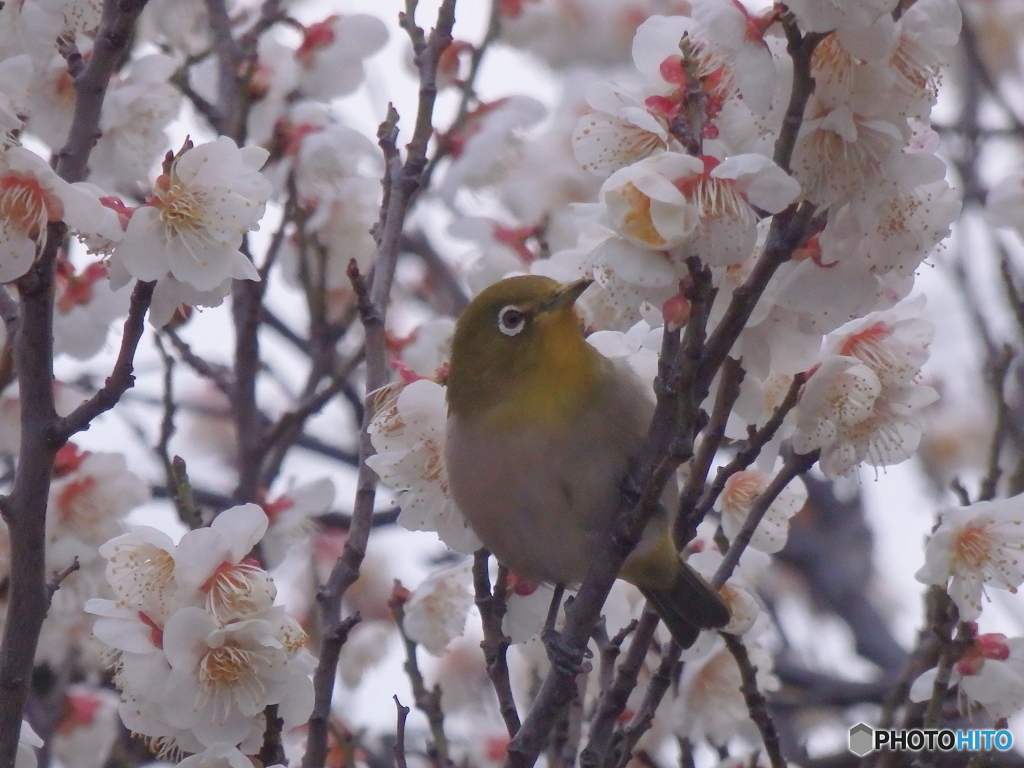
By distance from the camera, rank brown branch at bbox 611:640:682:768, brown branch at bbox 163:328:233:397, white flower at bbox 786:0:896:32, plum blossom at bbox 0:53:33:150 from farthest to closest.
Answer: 1. brown branch at bbox 163:328:233:397
2. brown branch at bbox 611:640:682:768
3. plum blossom at bbox 0:53:33:150
4. white flower at bbox 786:0:896:32

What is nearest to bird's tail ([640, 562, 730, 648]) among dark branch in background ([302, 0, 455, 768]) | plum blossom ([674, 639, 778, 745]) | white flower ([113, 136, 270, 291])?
plum blossom ([674, 639, 778, 745])

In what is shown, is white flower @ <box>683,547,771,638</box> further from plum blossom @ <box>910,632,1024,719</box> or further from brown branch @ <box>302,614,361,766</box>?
brown branch @ <box>302,614,361,766</box>

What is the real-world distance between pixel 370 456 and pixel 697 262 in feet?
3.64

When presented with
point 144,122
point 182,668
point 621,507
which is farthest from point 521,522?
point 144,122

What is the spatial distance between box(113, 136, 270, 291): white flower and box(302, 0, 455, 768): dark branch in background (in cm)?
31

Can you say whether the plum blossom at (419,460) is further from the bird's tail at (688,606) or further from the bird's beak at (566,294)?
the bird's tail at (688,606)

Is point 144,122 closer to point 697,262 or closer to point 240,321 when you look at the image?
point 240,321

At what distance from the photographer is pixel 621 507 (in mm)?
3096

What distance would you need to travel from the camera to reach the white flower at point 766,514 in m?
3.43

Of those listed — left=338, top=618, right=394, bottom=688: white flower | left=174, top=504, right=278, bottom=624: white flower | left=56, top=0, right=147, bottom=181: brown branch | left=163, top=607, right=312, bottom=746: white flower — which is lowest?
left=163, top=607, right=312, bottom=746: white flower

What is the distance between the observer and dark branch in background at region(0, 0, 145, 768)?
7.97 ft

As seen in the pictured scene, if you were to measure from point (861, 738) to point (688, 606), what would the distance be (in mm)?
677

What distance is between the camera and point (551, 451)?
345 cm

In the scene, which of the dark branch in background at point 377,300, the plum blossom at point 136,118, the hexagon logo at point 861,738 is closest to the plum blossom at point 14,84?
the dark branch in background at point 377,300
